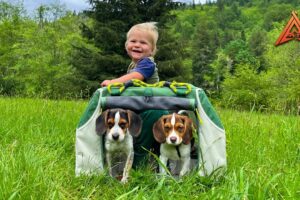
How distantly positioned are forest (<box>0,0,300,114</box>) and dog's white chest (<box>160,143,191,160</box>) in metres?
1.83

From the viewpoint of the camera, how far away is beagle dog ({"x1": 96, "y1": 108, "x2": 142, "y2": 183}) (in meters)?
3.69

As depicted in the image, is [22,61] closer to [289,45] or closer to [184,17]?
[289,45]

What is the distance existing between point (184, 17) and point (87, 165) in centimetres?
17308

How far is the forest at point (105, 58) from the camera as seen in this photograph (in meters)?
25.1

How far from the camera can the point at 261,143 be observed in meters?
5.10

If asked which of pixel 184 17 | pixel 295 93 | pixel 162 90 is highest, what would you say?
pixel 184 17

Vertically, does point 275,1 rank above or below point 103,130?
above

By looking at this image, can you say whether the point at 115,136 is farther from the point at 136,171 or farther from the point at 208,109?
the point at 208,109

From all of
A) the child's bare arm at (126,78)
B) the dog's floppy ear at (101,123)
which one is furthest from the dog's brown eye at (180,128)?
the child's bare arm at (126,78)

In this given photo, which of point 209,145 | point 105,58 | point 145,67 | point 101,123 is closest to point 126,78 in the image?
point 145,67

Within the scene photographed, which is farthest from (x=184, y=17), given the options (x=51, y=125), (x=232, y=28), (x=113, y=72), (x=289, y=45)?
(x=51, y=125)

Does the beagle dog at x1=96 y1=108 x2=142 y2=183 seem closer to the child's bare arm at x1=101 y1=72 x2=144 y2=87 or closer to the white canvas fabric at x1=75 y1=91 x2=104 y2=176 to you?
the white canvas fabric at x1=75 y1=91 x2=104 y2=176

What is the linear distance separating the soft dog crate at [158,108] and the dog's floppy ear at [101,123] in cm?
16

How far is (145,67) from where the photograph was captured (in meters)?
4.61
